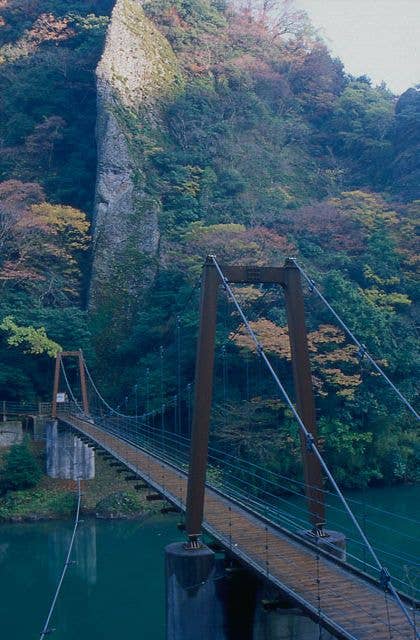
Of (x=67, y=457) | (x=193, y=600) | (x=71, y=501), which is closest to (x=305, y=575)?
(x=193, y=600)

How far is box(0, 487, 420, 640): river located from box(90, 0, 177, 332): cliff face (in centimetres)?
723

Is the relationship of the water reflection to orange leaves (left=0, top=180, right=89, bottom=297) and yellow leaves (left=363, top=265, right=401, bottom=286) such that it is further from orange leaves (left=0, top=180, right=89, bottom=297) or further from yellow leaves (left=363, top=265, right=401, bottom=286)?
yellow leaves (left=363, top=265, right=401, bottom=286)

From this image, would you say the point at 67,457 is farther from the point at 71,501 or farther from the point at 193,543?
the point at 193,543

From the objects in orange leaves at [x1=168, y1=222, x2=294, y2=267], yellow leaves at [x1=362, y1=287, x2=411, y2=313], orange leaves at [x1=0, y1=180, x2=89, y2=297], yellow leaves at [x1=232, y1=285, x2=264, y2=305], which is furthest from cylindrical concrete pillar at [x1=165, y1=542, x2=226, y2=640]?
orange leaves at [x1=0, y1=180, x2=89, y2=297]

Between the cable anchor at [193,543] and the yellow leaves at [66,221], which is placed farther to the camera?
the yellow leaves at [66,221]

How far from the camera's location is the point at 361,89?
26.9 metres

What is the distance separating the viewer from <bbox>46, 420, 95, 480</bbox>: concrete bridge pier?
15898mm

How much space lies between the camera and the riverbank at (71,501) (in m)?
14.4

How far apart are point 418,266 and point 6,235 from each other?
1042 cm

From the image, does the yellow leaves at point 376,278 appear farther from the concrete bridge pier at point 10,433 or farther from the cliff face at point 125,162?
the concrete bridge pier at point 10,433

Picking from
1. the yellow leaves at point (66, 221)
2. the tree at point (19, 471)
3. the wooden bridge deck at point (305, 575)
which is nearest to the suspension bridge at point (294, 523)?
the wooden bridge deck at point (305, 575)

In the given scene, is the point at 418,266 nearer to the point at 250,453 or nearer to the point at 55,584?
the point at 250,453

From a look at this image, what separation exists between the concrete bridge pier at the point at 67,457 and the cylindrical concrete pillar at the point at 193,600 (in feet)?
32.0

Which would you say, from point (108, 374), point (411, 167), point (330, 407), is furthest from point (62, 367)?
point (411, 167)
